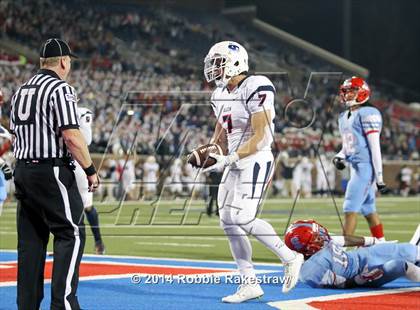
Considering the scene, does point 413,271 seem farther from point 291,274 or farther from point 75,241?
point 75,241

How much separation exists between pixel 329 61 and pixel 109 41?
518 inches

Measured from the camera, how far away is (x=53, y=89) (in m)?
5.47

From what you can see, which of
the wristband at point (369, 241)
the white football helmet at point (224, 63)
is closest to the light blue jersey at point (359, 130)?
the wristband at point (369, 241)

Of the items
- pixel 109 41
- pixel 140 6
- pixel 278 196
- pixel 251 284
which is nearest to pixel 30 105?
pixel 251 284

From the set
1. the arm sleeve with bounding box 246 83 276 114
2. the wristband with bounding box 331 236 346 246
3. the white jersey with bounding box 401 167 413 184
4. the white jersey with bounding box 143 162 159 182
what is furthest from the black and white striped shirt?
the white jersey with bounding box 401 167 413 184

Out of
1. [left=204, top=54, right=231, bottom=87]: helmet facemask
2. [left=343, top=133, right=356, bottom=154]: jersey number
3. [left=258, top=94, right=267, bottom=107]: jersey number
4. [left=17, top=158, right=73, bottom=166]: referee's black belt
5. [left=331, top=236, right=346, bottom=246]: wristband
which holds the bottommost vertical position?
[left=331, top=236, right=346, bottom=246]: wristband

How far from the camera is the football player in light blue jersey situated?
369 inches

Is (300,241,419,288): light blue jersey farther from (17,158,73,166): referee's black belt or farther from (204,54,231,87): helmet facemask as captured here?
(17,158,73,166): referee's black belt

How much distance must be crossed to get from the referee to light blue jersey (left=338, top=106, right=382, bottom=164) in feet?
14.9

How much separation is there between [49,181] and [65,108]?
463 mm

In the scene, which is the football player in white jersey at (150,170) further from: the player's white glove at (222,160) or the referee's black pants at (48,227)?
the referee's black pants at (48,227)

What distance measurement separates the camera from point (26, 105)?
217 inches

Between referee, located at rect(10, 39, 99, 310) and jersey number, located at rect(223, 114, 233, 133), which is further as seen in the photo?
jersey number, located at rect(223, 114, 233, 133)

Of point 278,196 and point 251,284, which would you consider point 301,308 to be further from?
point 278,196
